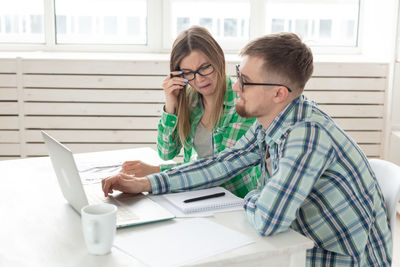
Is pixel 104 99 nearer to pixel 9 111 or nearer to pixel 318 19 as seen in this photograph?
pixel 9 111

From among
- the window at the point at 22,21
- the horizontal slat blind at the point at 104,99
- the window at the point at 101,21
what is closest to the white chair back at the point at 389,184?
the horizontal slat blind at the point at 104,99

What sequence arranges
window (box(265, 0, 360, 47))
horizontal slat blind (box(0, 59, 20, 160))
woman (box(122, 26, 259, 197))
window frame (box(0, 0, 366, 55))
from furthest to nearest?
window (box(265, 0, 360, 47)) → window frame (box(0, 0, 366, 55)) → horizontal slat blind (box(0, 59, 20, 160)) → woman (box(122, 26, 259, 197))

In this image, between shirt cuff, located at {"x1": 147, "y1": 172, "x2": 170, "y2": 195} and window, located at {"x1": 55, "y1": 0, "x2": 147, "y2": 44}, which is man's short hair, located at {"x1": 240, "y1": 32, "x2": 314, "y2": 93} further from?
window, located at {"x1": 55, "y1": 0, "x2": 147, "y2": 44}

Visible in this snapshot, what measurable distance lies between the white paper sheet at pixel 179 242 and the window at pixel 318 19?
9.86 ft

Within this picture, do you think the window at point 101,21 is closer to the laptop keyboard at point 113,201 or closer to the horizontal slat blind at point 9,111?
the horizontal slat blind at point 9,111

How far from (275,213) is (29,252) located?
597 mm

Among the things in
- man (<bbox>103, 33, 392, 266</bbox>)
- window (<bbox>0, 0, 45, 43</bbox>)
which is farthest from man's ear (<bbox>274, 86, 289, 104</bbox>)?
window (<bbox>0, 0, 45, 43</bbox>)

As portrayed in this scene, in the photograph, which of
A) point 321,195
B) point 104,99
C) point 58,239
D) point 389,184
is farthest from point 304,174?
point 104,99

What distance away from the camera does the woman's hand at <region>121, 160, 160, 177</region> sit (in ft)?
5.84

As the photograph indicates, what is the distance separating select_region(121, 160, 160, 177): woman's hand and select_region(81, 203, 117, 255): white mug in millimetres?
614

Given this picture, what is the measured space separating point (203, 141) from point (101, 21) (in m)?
2.28

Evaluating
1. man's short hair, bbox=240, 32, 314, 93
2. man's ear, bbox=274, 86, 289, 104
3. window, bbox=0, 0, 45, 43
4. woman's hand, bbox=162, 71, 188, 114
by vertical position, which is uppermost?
window, bbox=0, 0, 45, 43

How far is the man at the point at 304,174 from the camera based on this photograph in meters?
1.29

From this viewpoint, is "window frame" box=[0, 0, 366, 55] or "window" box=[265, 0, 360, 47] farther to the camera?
"window" box=[265, 0, 360, 47]
